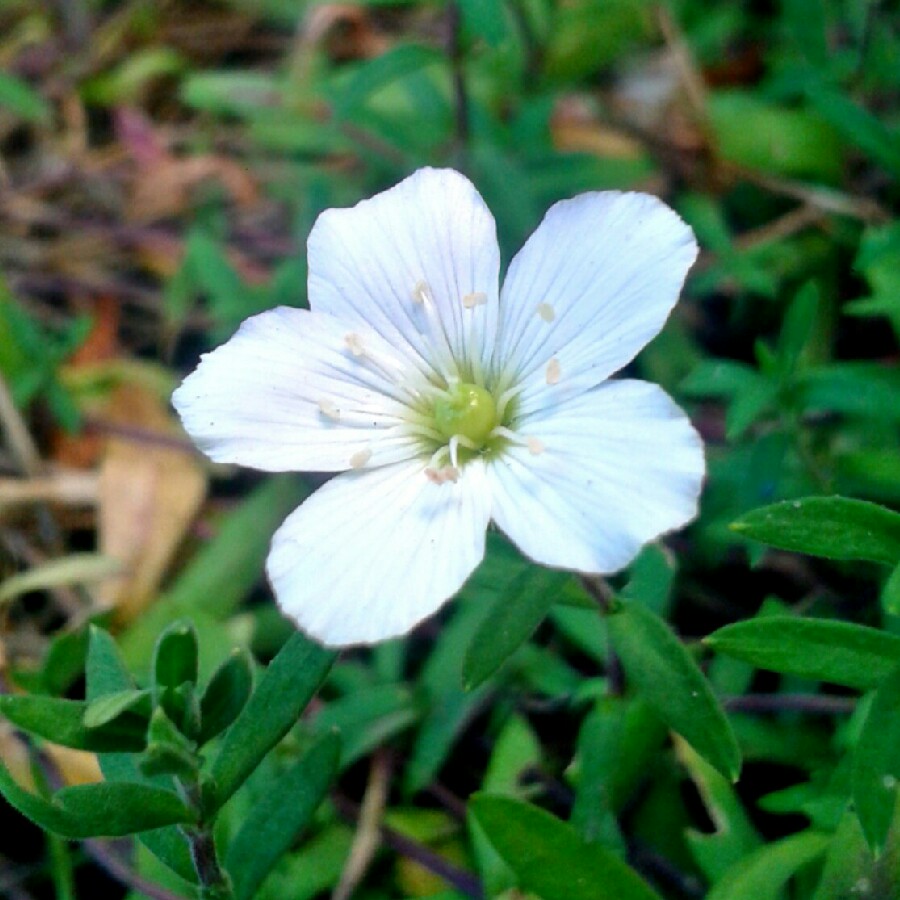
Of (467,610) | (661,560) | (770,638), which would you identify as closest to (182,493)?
(467,610)

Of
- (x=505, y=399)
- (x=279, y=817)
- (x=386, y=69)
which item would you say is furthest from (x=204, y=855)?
(x=386, y=69)

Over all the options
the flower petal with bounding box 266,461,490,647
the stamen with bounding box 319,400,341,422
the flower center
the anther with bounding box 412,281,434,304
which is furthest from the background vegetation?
the anther with bounding box 412,281,434,304

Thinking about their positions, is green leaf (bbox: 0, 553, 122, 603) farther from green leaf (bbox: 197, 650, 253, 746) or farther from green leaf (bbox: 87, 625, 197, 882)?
green leaf (bbox: 197, 650, 253, 746)

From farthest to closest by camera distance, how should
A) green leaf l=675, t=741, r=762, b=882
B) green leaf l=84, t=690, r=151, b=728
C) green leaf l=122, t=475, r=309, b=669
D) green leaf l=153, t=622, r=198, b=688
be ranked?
green leaf l=122, t=475, r=309, b=669, green leaf l=675, t=741, r=762, b=882, green leaf l=153, t=622, r=198, b=688, green leaf l=84, t=690, r=151, b=728

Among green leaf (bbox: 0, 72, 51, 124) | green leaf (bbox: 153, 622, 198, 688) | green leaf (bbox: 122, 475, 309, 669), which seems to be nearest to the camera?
green leaf (bbox: 153, 622, 198, 688)

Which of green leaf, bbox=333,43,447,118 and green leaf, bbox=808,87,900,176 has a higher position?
green leaf, bbox=333,43,447,118

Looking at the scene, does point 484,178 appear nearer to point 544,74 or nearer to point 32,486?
point 544,74

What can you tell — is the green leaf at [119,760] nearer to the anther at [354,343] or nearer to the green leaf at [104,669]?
the green leaf at [104,669]

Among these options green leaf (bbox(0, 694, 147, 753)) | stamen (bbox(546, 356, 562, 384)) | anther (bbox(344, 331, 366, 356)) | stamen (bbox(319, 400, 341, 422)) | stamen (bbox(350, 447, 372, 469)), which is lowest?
green leaf (bbox(0, 694, 147, 753))
